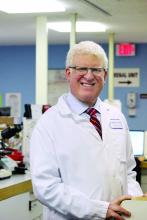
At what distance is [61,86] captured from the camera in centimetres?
1124

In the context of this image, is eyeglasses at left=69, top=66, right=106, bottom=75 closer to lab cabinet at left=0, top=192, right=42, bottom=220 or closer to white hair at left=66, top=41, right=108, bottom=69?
white hair at left=66, top=41, right=108, bottom=69

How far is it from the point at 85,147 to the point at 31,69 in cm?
933

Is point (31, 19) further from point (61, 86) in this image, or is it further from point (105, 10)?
point (61, 86)

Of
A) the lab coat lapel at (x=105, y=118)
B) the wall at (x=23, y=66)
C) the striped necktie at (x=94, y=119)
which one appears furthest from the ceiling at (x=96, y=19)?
the striped necktie at (x=94, y=119)

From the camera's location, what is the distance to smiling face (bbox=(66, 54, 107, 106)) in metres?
2.11

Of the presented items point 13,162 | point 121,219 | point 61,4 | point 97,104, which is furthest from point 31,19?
point 121,219

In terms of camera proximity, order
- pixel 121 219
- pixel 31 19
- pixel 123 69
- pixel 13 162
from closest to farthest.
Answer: pixel 121 219
pixel 13 162
pixel 31 19
pixel 123 69

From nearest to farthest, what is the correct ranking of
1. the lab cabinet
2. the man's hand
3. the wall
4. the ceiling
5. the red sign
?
the man's hand
the lab cabinet
the ceiling
the red sign
the wall

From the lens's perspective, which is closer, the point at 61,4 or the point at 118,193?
the point at 118,193

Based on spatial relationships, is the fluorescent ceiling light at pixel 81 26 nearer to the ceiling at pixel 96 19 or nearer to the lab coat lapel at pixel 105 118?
the ceiling at pixel 96 19

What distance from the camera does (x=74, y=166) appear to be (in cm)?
207

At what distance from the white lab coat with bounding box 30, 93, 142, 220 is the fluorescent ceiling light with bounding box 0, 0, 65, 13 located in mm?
4478

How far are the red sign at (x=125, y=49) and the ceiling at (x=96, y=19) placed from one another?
0.31 meters

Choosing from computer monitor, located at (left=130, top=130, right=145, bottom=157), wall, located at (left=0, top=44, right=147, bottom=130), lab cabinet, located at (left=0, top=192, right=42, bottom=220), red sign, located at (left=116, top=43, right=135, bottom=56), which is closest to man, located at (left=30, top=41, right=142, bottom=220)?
lab cabinet, located at (left=0, top=192, right=42, bottom=220)
